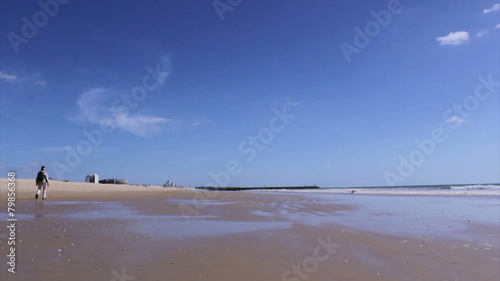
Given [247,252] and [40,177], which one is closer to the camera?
[247,252]

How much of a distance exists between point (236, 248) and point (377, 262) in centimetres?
247

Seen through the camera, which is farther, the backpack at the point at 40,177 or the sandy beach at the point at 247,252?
the backpack at the point at 40,177

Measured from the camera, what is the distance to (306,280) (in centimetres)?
473

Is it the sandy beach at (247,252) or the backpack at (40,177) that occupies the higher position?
the backpack at (40,177)

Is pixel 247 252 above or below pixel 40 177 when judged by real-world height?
below

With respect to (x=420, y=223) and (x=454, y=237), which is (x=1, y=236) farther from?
(x=420, y=223)

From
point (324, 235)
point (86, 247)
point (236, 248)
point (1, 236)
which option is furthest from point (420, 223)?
point (1, 236)

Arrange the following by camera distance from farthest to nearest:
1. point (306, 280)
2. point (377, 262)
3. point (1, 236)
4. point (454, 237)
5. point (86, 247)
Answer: point (454, 237) < point (1, 236) < point (86, 247) < point (377, 262) < point (306, 280)

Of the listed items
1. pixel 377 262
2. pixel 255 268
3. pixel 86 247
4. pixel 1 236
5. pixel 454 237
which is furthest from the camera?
pixel 454 237

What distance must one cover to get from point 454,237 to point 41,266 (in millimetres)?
8259

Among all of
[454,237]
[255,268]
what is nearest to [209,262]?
[255,268]

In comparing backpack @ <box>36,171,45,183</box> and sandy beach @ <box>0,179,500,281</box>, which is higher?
backpack @ <box>36,171,45,183</box>

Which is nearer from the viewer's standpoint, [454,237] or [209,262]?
[209,262]

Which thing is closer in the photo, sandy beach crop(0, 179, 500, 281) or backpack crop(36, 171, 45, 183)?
sandy beach crop(0, 179, 500, 281)
